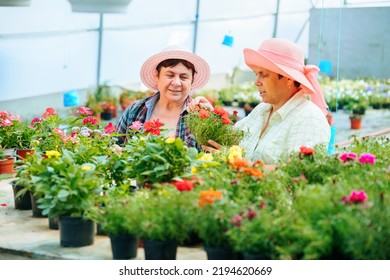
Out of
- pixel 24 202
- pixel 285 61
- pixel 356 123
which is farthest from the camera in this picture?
pixel 356 123

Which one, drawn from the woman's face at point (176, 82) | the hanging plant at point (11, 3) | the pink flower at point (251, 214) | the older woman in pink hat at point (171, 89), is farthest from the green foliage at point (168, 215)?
the hanging plant at point (11, 3)

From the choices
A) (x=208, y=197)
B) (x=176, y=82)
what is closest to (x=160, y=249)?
(x=208, y=197)

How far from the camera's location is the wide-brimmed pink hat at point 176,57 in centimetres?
488

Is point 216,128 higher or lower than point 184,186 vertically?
higher

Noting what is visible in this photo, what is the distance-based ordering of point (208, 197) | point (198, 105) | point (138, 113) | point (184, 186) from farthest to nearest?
point (138, 113)
point (198, 105)
point (184, 186)
point (208, 197)

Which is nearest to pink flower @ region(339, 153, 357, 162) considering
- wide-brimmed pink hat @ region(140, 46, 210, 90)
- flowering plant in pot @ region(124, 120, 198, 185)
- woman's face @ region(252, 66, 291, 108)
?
flowering plant in pot @ region(124, 120, 198, 185)

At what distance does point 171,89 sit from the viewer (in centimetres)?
490

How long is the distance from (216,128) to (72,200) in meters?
1.15

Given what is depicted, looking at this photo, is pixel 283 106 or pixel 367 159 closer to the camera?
pixel 367 159

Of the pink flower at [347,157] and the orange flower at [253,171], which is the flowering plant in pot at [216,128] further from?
the orange flower at [253,171]

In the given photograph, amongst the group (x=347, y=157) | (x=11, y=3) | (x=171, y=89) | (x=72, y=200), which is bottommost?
(x=72, y=200)

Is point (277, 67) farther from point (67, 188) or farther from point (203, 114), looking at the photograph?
point (67, 188)

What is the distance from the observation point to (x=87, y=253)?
326 centimetres
